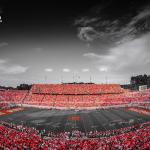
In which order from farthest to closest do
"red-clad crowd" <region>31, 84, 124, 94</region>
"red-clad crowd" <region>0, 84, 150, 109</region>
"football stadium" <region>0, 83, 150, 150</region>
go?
"red-clad crowd" <region>31, 84, 124, 94</region>, "red-clad crowd" <region>0, 84, 150, 109</region>, "football stadium" <region>0, 83, 150, 150</region>

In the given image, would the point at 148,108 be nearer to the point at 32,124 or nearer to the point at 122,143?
the point at 32,124

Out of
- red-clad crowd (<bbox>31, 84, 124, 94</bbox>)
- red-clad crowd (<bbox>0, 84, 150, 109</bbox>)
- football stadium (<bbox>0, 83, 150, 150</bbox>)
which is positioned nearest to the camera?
football stadium (<bbox>0, 83, 150, 150</bbox>)

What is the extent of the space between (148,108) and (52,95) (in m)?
43.6

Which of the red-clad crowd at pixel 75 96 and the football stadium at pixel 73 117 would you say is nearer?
the football stadium at pixel 73 117

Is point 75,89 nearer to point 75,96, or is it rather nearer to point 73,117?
point 75,96

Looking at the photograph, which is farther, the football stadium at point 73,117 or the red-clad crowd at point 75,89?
the red-clad crowd at point 75,89

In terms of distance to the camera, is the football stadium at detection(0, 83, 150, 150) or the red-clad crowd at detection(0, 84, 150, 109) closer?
the football stadium at detection(0, 83, 150, 150)

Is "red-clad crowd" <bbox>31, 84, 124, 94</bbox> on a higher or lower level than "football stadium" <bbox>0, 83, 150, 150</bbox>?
higher

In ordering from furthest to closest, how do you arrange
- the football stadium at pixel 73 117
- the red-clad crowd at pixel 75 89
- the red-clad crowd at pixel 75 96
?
the red-clad crowd at pixel 75 89
the red-clad crowd at pixel 75 96
the football stadium at pixel 73 117

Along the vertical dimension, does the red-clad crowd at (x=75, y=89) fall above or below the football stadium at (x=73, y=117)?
above

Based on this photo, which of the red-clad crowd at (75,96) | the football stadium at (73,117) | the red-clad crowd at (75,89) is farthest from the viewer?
the red-clad crowd at (75,89)

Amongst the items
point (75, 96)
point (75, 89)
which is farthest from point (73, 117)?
point (75, 89)

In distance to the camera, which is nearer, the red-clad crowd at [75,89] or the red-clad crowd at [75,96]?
the red-clad crowd at [75,96]

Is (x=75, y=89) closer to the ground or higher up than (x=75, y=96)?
higher up
